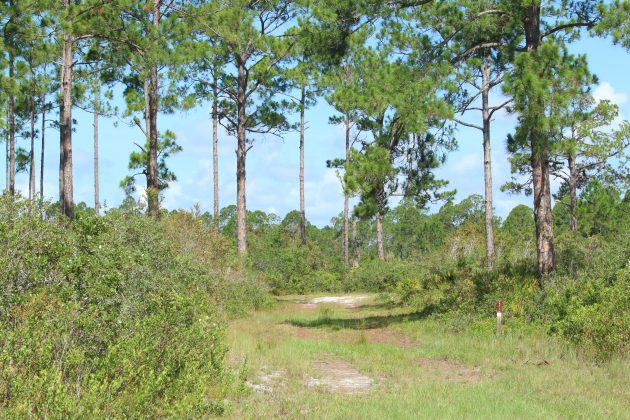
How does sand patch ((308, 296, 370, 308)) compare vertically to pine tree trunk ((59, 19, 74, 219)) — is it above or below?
below

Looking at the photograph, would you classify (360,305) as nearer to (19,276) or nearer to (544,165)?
(544,165)

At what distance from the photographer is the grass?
734cm

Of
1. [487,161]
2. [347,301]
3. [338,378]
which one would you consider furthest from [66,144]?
[347,301]

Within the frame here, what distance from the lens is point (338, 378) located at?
9.61 m

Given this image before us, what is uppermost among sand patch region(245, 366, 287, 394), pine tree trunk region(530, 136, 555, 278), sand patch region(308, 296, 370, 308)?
pine tree trunk region(530, 136, 555, 278)

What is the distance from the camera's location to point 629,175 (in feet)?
103

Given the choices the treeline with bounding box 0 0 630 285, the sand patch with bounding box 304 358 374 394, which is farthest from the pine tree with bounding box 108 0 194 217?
the sand patch with bounding box 304 358 374 394

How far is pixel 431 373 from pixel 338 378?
4.81 feet

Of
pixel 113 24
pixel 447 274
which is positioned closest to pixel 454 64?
pixel 447 274

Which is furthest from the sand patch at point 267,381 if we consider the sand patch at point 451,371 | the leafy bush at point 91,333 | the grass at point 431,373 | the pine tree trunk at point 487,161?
the pine tree trunk at point 487,161

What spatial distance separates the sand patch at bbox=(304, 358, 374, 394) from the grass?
126 mm

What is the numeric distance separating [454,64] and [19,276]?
460 inches

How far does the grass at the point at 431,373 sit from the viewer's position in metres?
7.34

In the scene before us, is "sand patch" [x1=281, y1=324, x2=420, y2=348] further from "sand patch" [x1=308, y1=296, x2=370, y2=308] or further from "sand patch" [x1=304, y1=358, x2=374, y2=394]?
"sand patch" [x1=308, y1=296, x2=370, y2=308]
